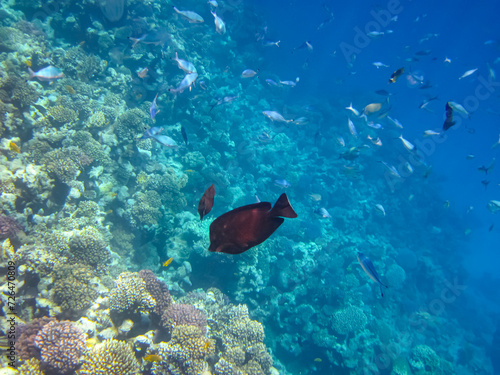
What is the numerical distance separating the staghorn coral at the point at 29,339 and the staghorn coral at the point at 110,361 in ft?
2.54

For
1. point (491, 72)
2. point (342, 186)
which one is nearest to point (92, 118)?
point (342, 186)

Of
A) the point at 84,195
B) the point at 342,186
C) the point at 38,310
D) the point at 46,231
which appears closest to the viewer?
the point at 38,310

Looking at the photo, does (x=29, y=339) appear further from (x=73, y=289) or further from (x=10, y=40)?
(x=10, y=40)

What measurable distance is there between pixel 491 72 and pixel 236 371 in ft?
55.4

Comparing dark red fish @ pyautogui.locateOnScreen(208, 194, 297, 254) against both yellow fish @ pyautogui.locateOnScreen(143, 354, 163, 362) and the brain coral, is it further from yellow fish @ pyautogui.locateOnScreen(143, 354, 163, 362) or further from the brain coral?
the brain coral

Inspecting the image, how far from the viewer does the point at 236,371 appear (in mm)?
4582

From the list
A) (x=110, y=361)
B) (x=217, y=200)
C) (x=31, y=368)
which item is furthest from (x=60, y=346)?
(x=217, y=200)

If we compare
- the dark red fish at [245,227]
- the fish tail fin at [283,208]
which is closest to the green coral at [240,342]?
the dark red fish at [245,227]

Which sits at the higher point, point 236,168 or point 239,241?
point 239,241

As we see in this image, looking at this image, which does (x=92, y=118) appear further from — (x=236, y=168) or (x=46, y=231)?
(x=236, y=168)

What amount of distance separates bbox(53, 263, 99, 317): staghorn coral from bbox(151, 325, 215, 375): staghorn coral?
65.8 inches

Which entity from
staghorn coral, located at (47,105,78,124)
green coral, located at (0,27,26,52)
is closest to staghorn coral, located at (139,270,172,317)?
staghorn coral, located at (47,105,78,124)

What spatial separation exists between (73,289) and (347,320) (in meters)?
8.20

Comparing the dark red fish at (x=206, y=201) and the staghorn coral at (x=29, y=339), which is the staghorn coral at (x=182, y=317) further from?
the dark red fish at (x=206, y=201)
